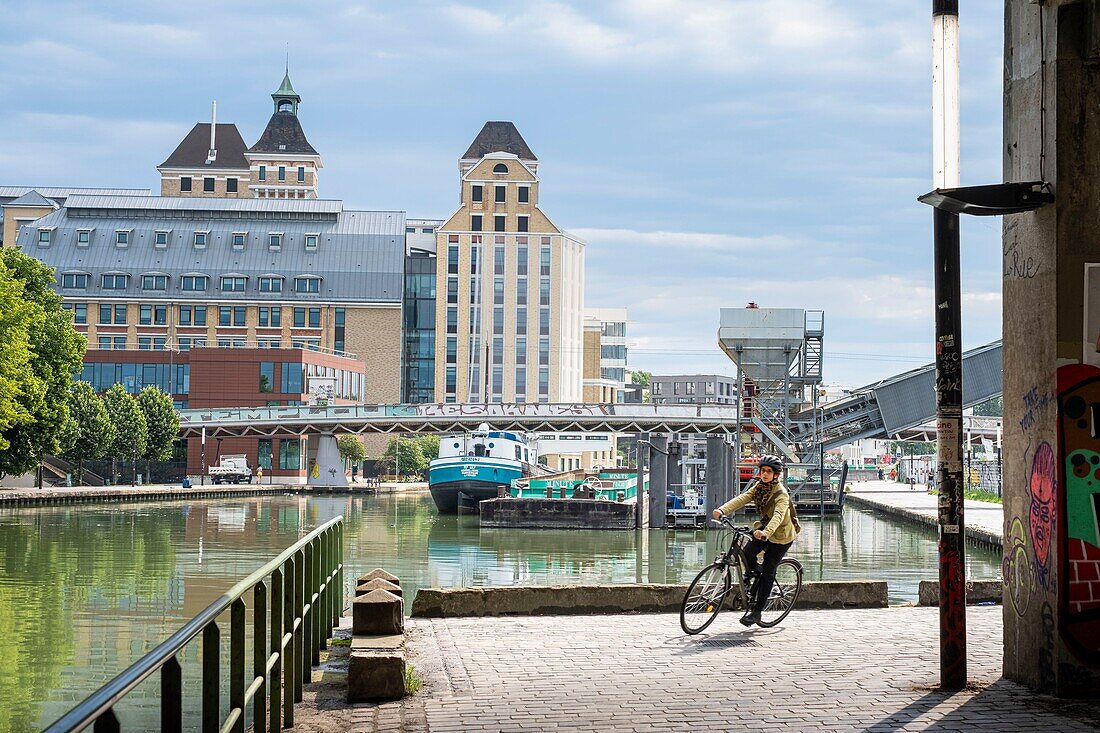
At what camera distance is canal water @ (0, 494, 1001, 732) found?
15.9 metres

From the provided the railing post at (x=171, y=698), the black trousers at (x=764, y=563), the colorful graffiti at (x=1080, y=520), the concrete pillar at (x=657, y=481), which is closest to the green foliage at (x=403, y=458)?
the concrete pillar at (x=657, y=481)

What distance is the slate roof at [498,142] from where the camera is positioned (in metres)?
143

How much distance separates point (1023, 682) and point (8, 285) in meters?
41.8

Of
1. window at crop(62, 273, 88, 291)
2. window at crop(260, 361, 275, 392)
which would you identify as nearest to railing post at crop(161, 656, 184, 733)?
window at crop(260, 361, 275, 392)

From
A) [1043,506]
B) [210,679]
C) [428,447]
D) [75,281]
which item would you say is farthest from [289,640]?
[75,281]

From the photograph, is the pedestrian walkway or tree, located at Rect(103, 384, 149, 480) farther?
tree, located at Rect(103, 384, 149, 480)

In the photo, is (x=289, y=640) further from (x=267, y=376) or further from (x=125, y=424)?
(x=267, y=376)

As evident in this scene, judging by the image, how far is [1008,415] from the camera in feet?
31.9

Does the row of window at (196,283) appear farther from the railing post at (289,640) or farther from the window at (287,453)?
the railing post at (289,640)

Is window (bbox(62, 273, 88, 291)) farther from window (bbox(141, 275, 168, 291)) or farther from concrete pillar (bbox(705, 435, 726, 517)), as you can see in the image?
concrete pillar (bbox(705, 435, 726, 517))

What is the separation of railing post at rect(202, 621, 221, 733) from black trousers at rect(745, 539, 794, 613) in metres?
7.58

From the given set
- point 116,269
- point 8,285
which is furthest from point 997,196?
point 116,269

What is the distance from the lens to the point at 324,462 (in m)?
Result: 94.6

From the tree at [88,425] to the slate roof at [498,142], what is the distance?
7431 centimetres
